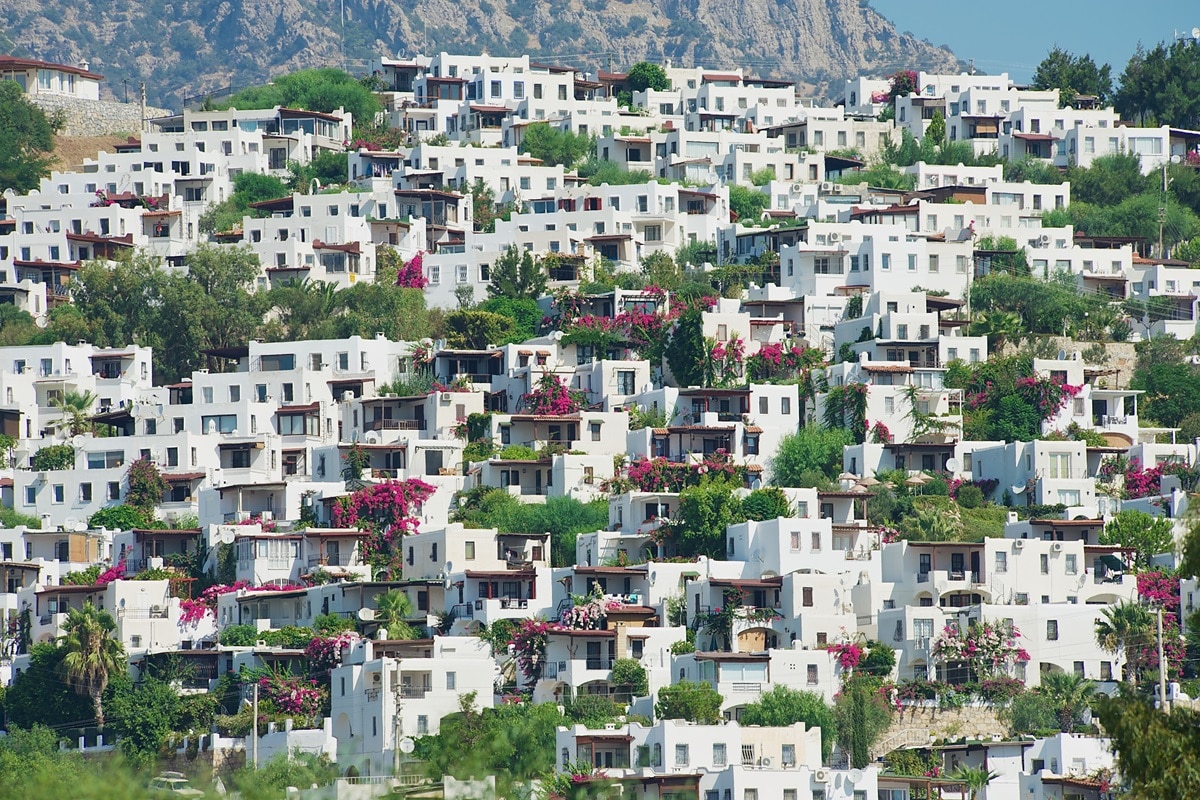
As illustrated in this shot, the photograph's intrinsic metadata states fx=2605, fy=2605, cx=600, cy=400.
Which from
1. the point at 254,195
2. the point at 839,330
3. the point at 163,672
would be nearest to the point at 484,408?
the point at 839,330

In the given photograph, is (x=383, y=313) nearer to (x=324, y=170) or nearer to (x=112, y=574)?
(x=324, y=170)

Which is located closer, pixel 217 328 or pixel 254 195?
pixel 217 328

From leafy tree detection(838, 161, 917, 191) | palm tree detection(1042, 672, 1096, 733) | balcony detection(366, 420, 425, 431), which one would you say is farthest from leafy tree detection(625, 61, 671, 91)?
palm tree detection(1042, 672, 1096, 733)

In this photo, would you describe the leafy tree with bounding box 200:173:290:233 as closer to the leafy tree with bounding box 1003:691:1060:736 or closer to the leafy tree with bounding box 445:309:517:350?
the leafy tree with bounding box 445:309:517:350

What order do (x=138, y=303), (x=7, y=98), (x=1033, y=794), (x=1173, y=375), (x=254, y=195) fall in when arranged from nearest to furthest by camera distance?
(x=1033, y=794) < (x=1173, y=375) < (x=138, y=303) < (x=254, y=195) < (x=7, y=98)

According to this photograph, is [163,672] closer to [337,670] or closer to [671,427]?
[337,670]

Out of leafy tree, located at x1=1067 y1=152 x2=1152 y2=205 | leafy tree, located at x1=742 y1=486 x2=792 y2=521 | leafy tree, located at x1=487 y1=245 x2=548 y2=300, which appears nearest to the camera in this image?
leafy tree, located at x1=742 y1=486 x2=792 y2=521
